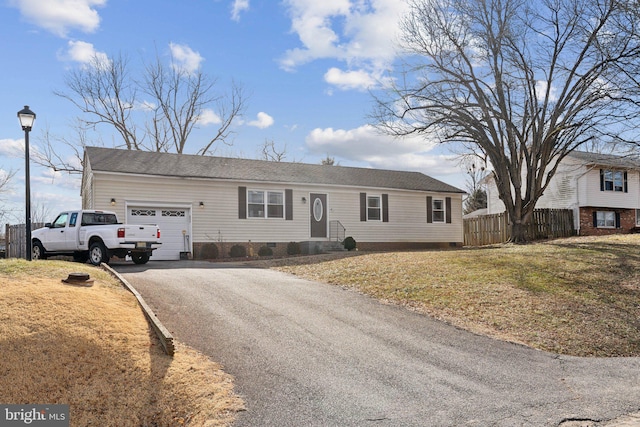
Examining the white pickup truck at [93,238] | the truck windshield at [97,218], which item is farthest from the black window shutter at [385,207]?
the truck windshield at [97,218]

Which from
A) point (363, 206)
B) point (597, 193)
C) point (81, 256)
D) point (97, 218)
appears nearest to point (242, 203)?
point (363, 206)

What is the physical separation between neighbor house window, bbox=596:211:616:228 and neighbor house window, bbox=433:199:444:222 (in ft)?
40.5

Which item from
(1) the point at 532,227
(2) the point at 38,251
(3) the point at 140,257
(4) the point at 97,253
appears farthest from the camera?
(1) the point at 532,227

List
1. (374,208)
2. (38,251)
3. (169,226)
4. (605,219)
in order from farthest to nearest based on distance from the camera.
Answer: (605,219), (374,208), (169,226), (38,251)

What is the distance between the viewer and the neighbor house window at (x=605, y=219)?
32500 millimetres

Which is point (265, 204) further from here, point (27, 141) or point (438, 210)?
point (27, 141)

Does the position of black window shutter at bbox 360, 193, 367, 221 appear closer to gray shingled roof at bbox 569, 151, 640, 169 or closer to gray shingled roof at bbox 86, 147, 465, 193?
gray shingled roof at bbox 86, 147, 465, 193

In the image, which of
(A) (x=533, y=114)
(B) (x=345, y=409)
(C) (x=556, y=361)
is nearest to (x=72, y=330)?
(B) (x=345, y=409)

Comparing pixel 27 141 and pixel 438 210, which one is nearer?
pixel 27 141

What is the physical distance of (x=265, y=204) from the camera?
2245cm

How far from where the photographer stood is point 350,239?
22.8 metres

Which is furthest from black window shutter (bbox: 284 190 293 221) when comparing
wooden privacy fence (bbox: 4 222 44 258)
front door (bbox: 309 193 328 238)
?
wooden privacy fence (bbox: 4 222 44 258)

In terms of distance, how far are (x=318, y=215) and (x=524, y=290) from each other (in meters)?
13.2

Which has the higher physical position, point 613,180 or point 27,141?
point 613,180
